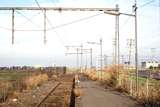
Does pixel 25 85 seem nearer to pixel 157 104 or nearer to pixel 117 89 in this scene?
pixel 117 89

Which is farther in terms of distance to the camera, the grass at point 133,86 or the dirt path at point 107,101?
the dirt path at point 107,101

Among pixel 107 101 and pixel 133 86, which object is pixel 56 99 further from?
pixel 107 101

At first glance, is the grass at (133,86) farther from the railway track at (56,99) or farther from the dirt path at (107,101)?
the railway track at (56,99)

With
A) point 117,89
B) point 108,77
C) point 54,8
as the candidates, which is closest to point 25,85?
point 108,77

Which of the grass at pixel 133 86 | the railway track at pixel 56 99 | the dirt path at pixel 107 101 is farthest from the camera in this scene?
the railway track at pixel 56 99

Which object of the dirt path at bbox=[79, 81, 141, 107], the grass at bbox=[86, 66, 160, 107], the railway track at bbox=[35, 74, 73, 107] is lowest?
the railway track at bbox=[35, 74, 73, 107]

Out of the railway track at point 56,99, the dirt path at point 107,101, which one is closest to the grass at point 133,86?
the dirt path at point 107,101

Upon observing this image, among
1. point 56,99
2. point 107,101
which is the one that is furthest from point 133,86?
point 107,101

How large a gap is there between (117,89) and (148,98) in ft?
46.7

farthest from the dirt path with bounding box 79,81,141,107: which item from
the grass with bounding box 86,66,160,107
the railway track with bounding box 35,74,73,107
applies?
the railway track with bounding box 35,74,73,107

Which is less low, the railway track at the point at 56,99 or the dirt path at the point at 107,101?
the dirt path at the point at 107,101

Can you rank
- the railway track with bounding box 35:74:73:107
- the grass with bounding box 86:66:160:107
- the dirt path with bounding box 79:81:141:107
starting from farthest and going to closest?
1. the railway track with bounding box 35:74:73:107
2. the dirt path with bounding box 79:81:141:107
3. the grass with bounding box 86:66:160:107

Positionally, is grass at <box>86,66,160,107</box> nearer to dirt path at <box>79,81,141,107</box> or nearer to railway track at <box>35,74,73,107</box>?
dirt path at <box>79,81,141,107</box>

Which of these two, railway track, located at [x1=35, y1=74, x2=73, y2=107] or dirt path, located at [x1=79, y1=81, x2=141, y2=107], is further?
railway track, located at [x1=35, y1=74, x2=73, y2=107]
